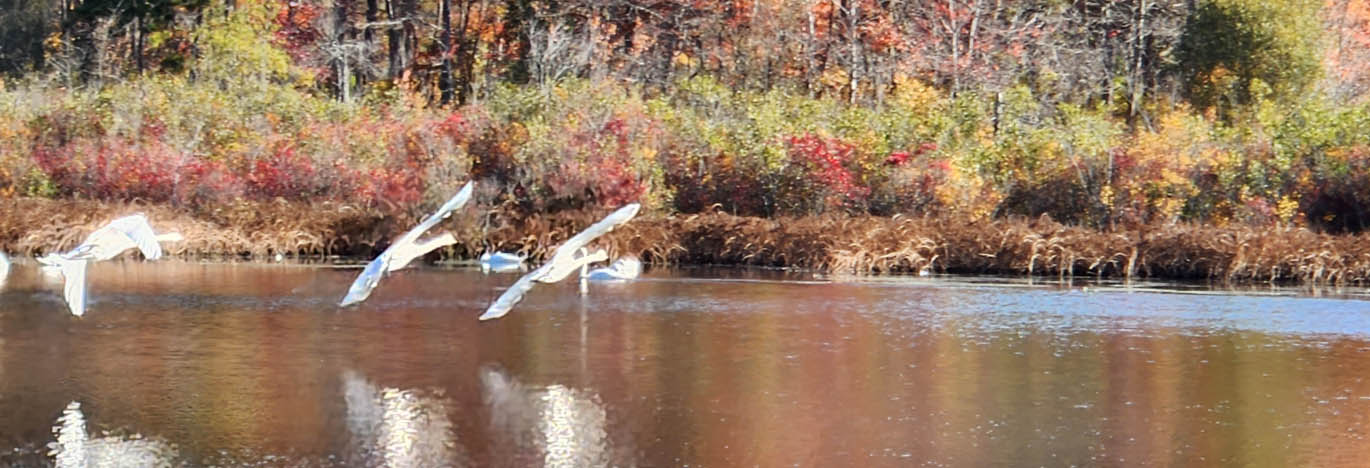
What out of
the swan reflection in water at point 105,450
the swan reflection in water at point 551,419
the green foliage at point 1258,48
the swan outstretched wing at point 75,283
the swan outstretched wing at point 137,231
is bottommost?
the swan reflection in water at point 105,450

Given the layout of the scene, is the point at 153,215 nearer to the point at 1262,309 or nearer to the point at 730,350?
the point at 730,350

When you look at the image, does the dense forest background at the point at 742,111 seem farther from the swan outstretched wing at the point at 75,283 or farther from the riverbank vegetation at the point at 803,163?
the swan outstretched wing at the point at 75,283

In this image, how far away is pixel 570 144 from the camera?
28.7 metres

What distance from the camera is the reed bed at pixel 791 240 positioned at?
24.7m

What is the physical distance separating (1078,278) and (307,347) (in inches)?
491

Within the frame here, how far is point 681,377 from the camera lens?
15180 mm

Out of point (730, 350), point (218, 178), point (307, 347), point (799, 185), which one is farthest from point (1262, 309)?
point (218, 178)

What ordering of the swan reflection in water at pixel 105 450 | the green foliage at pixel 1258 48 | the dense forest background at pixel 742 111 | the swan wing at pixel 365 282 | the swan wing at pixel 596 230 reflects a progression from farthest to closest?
the green foliage at pixel 1258 48 → the dense forest background at pixel 742 111 → the swan wing at pixel 365 282 → the swan wing at pixel 596 230 → the swan reflection in water at pixel 105 450

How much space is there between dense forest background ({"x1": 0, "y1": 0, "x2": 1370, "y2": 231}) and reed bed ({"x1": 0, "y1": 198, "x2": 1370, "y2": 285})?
2.69ft

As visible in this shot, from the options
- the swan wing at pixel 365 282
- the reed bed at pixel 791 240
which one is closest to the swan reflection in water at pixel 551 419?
the swan wing at pixel 365 282

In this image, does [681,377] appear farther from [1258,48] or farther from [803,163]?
[1258,48]

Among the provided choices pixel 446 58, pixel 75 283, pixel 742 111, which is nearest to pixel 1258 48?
pixel 742 111

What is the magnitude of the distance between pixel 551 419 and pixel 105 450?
3244mm

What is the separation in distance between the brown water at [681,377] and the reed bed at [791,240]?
2.58 metres
